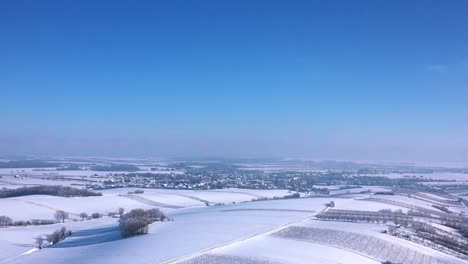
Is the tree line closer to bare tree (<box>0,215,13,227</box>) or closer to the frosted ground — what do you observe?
the frosted ground

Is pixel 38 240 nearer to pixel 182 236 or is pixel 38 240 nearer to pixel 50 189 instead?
pixel 182 236

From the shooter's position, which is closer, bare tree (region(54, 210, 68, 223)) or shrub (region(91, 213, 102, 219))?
bare tree (region(54, 210, 68, 223))

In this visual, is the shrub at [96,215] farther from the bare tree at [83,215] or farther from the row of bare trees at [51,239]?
the row of bare trees at [51,239]

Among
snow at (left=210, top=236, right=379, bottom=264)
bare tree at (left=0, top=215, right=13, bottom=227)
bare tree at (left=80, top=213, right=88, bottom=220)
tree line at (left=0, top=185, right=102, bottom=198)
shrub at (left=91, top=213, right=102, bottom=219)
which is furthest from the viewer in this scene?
tree line at (left=0, top=185, right=102, bottom=198)

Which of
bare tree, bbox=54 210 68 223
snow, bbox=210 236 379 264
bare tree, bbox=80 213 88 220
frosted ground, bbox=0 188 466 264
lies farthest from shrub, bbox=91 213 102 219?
snow, bbox=210 236 379 264

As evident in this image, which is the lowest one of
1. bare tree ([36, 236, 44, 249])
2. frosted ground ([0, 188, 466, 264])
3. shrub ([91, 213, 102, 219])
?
bare tree ([36, 236, 44, 249])

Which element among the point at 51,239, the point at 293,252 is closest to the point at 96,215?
the point at 51,239

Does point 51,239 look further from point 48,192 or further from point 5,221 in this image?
point 48,192

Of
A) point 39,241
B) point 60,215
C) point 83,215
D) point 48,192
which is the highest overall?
point 48,192

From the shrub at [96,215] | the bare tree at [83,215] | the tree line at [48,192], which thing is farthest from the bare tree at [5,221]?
the tree line at [48,192]

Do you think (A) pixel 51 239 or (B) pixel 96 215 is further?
(B) pixel 96 215

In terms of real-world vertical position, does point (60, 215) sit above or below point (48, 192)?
below
